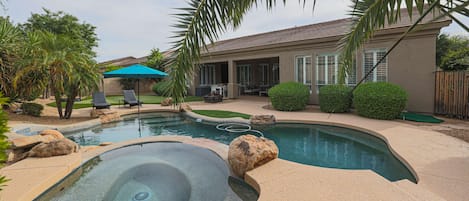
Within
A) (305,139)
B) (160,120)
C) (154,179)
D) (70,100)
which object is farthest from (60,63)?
(305,139)

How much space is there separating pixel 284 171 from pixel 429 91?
385 inches

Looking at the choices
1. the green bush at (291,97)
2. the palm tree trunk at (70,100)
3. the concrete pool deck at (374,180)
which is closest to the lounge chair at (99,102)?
the palm tree trunk at (70,100)

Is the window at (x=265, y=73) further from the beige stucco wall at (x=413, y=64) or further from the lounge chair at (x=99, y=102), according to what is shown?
the lounge chair at (x=99, y=102)

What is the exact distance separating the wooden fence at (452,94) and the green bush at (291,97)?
5.49m

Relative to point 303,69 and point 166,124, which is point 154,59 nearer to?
point 166,124

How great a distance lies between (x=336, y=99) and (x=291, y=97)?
2.16 metres

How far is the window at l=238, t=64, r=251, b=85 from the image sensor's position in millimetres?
24234

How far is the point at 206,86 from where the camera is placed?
2306cm

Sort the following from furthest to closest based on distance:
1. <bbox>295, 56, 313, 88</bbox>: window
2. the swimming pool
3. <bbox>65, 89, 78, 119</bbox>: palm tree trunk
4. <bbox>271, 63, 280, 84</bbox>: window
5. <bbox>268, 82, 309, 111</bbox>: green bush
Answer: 1. <bbox>271, 63, 280, 84</bbox>: window
2. <bbox>295, 56, 313, 88</bbox>: window
3. <bbox>268, 82, 309, 111</bbox>: green bush
4. <bbox>65, 89, 78, 119</bbox>: palm tree trunk
5. the swimming pool

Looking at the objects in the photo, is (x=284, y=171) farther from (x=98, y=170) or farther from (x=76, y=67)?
(x=76, y=67)

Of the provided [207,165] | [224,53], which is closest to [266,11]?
[207,165]

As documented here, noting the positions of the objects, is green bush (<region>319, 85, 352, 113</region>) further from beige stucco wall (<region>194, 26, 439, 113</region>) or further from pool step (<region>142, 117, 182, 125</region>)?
pool step (<region>142, 117, 182, 125</region>)

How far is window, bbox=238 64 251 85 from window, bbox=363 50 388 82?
42.2ft

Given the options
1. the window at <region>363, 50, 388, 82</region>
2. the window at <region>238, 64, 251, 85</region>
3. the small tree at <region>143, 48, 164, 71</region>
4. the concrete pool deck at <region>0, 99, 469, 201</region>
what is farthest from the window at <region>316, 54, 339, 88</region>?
the small tree at <region>143, 48, 164, 71</region>
